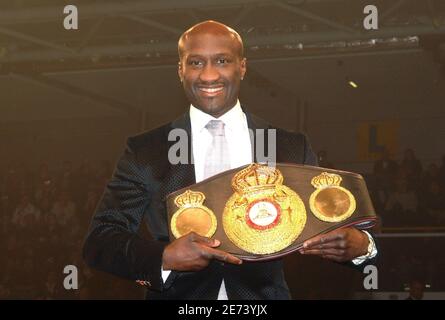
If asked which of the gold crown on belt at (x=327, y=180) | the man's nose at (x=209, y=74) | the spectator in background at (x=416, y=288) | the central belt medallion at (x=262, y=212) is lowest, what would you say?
the spectator in background at (x=416, y=288)

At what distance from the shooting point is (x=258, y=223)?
1594 mm

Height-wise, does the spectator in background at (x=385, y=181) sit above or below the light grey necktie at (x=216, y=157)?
above

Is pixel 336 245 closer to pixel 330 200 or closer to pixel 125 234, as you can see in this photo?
pixel 330 200

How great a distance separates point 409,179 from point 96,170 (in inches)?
125

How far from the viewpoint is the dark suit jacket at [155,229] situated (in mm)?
1580

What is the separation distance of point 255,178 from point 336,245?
0.67 feet

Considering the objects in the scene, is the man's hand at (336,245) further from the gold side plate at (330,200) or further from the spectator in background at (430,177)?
the spectator in background at (430,177)

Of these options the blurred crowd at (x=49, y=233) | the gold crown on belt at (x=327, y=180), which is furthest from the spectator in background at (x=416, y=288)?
the gold crown on belt at (x=327, y=180)

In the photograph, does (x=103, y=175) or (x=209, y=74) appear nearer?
(x=209, y=74)

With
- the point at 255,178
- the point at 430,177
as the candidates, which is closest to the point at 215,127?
the point at 255,178

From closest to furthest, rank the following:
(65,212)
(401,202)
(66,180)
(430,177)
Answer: (401,202), (430,177), (65,212), (66,180)

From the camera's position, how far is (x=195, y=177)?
1671mm

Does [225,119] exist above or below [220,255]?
above
